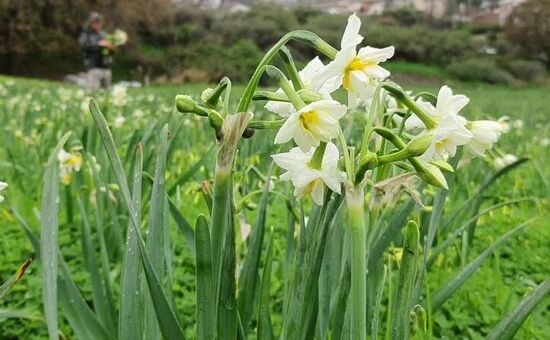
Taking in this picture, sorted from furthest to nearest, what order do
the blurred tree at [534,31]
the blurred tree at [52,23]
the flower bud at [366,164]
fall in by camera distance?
the blurred tree at [534,31], the blurred tree at [52,23], the flower bud at [366,164]

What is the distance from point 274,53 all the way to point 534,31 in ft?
117

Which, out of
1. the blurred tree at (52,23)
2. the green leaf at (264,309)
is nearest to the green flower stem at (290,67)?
the green leaf at (264,309)

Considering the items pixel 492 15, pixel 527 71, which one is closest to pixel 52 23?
pixel 527 71

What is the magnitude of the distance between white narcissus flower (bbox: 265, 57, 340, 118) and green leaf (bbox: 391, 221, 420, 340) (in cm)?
16

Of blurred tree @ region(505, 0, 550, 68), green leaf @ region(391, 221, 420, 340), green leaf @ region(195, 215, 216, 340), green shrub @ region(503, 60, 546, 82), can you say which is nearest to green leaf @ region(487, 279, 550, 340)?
green leaf @ region(391, 221, 420, 340)

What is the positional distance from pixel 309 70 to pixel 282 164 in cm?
11

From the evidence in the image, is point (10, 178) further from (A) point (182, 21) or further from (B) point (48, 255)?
(A) point (182, 21)

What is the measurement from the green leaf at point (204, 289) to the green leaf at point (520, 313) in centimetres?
34

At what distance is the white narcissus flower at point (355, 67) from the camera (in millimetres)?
703

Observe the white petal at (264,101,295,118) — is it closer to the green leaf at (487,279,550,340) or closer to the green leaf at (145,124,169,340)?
the green leaf at (145,124,169,340)

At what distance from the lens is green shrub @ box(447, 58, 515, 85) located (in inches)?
1070

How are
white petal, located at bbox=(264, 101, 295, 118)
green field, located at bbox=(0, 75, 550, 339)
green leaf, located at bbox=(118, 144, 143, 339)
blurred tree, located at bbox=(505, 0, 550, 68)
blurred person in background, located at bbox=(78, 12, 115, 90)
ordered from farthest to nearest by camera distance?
blurred tree, located at bbox=(505, 0, 550, 68), blurred person in background, located at bbox=(78, 12, 115, 90), green field, located at bbox=(0, 75, 550, 339), green leaf, located at bbox=(118, 144, 143, 339), white petal, located at bbox=(264, 101, 295, 118)

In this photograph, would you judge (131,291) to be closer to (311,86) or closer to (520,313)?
(311,86)

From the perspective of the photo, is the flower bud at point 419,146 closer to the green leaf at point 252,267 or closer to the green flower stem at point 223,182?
the green flower stem at point 223,182
